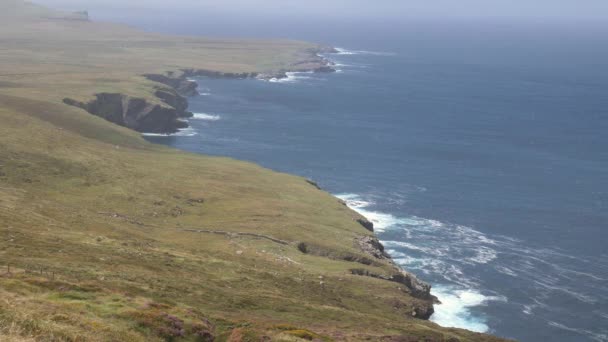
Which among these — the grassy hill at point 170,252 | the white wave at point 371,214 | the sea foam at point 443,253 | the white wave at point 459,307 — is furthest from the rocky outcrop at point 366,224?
the white wave at point 459,307

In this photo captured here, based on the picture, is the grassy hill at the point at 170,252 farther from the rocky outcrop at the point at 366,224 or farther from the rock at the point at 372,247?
the rocky outcrop at the point at 366,224

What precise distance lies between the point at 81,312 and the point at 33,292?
5159 millimetres

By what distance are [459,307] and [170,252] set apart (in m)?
43.3

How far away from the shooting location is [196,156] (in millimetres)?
160000

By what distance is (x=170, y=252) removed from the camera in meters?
77.3

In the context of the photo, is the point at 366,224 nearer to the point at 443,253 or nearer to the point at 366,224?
the point at 366,224

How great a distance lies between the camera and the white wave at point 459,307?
92000mm

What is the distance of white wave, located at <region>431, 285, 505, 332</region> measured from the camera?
92000mm

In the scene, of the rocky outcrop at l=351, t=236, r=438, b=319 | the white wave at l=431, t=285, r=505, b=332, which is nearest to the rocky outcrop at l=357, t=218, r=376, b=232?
the rocky outcrop at l=351, t=236, r=438, b=319

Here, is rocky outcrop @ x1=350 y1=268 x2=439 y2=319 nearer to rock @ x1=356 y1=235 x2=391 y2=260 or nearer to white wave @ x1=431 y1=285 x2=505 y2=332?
white wave @ x1=431 y1=285 x2=505 y2=332

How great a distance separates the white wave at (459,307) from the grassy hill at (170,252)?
751cm

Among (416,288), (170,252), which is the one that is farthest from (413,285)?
(170,252)

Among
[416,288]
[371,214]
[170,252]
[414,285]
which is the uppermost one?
[170,252]

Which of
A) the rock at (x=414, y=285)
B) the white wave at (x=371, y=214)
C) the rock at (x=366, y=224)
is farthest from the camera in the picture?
the white wave at (x=371, y=214)
